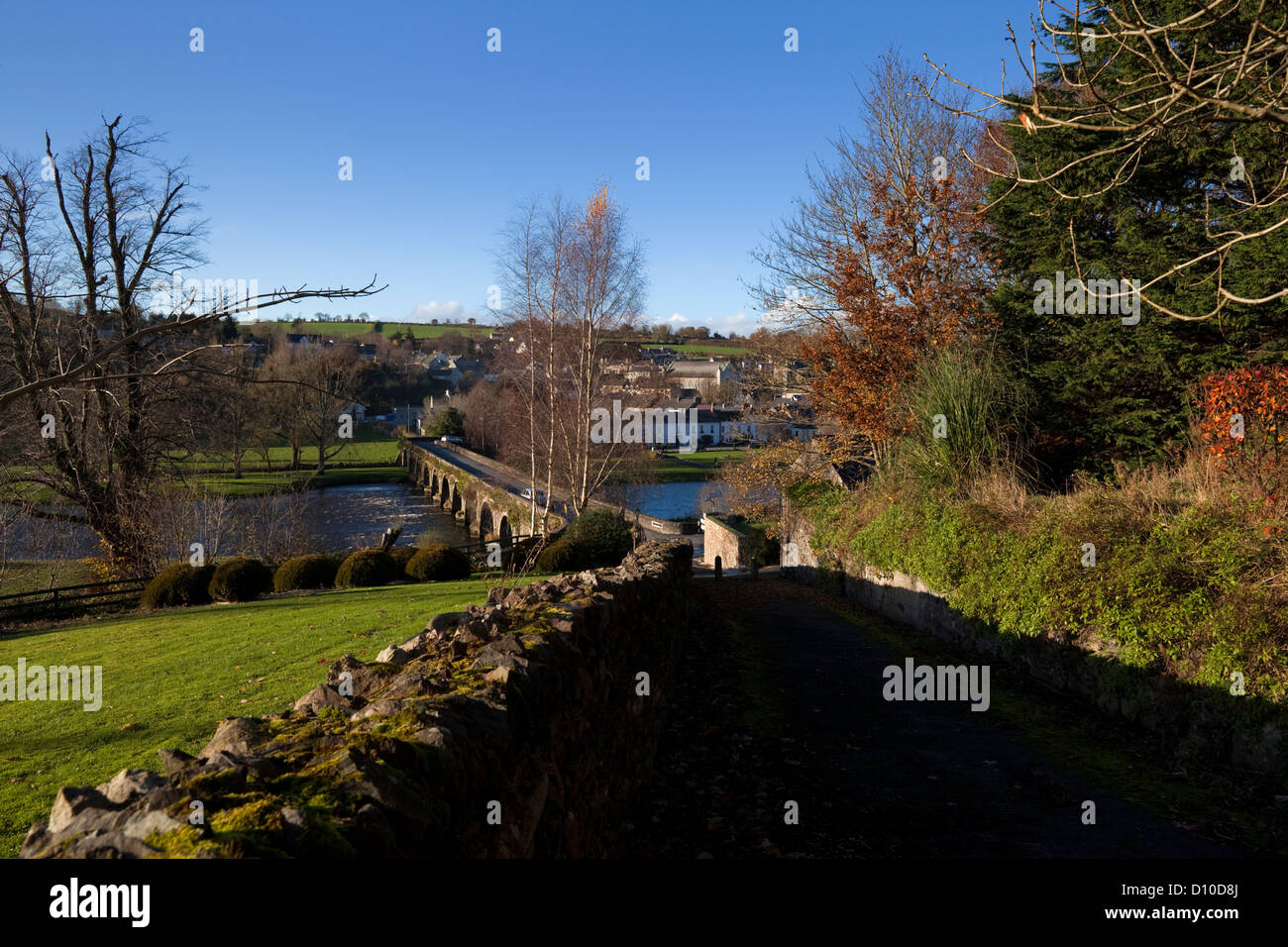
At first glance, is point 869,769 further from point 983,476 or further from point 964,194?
point 964,194

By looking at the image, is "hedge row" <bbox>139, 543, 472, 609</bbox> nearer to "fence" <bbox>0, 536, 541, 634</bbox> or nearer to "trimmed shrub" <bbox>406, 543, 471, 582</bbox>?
"trimmed shrub" <bbox>406, 543, 471, 582</bbox>

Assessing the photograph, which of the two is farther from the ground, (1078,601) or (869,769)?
(1078,601)

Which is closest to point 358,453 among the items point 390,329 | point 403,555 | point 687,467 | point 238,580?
point 687,467

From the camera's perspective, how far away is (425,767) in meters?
2.62

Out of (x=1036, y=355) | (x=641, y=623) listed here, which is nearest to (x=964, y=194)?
(x=1036, y=355)

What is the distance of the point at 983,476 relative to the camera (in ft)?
39.7

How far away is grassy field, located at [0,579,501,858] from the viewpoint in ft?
23.0

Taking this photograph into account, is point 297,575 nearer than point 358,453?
Yes

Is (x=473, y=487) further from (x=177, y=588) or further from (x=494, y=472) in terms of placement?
(x=177, y=588)

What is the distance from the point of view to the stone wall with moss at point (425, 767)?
2062 millimetres

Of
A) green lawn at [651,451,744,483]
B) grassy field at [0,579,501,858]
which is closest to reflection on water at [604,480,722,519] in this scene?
green lawn at [651,451,744,483]

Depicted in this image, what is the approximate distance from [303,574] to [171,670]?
31.5ft

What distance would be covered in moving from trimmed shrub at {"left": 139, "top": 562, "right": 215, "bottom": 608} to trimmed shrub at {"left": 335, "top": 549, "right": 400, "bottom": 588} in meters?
3.11
